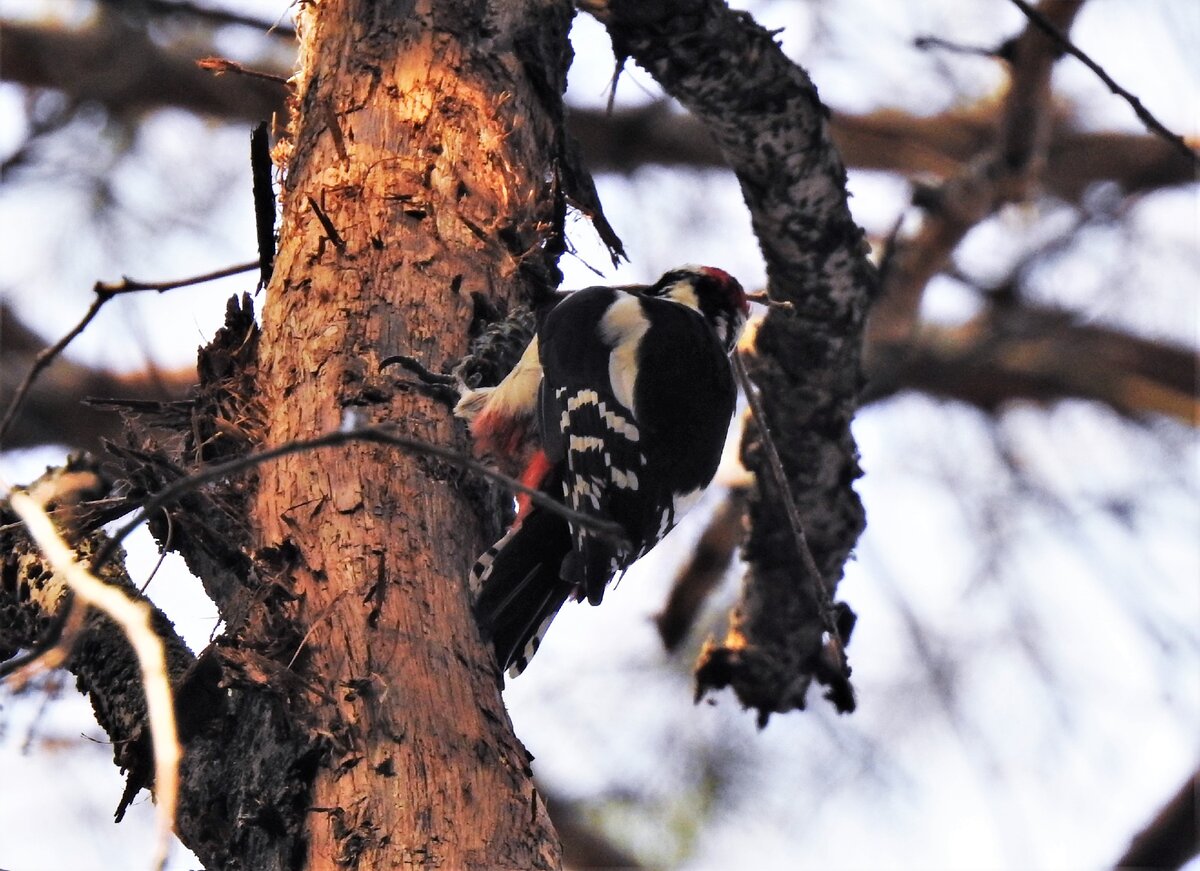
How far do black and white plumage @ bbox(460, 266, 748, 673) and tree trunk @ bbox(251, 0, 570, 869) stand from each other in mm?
139

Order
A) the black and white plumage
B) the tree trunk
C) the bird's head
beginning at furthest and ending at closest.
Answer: the bird's head
the black and white plumage
the tree trunk

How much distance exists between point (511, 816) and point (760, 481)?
1.44 metres

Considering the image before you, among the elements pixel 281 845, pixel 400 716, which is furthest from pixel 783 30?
pixel 281 845

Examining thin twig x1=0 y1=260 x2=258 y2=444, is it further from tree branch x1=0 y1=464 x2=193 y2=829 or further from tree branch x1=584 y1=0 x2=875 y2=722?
tree branch x1=584 y1=0 x2=875 y2=722

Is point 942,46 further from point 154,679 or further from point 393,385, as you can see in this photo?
point 154,679

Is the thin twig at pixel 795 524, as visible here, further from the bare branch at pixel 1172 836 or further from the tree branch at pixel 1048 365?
the tree branch at pixel 1048 365

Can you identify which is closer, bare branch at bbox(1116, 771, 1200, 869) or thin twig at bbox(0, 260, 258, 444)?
thin twig at bbox(0, 260, 258, 444)

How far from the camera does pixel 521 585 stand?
2070 millimetres

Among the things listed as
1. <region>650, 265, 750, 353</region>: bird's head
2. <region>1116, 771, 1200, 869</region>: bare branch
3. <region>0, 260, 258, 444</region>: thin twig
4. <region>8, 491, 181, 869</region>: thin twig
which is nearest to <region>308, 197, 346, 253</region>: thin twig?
<region>0, 260, 258, 444</region>: thin twig

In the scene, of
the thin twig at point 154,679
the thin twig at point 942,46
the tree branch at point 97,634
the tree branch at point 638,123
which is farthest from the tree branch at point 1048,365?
the thin twig at point 154,679

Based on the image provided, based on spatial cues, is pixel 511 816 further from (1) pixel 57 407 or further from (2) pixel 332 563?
(1) pixel 57 407

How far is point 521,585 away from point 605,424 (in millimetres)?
469

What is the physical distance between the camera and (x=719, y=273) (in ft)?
10.1

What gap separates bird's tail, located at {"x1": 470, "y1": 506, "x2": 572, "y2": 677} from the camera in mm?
1975
